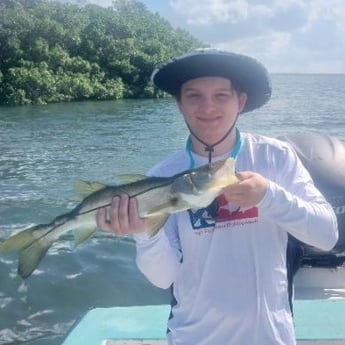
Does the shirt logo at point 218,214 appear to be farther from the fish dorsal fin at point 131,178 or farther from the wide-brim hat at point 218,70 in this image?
the wide-brim hat at point 218,70

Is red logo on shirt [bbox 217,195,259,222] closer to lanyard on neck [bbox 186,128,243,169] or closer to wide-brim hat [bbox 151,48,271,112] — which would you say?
lanyard on neck [bbox 186,128,243,169]

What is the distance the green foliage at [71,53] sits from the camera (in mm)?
40406

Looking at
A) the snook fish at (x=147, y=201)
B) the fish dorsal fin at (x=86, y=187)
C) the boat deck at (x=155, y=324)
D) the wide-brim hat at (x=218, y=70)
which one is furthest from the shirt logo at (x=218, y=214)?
the boat deck at (x=155, y=324)

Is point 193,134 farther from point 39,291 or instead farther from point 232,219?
point 39,291

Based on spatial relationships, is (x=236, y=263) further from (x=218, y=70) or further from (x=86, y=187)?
(x=218, y=70)

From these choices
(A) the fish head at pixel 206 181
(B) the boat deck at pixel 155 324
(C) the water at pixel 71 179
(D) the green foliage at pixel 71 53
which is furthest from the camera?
(D) the green foliage at pixel 71 53

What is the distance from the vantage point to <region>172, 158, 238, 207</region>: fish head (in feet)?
7.48

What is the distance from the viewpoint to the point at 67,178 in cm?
1368

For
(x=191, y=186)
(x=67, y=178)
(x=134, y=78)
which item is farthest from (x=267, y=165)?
(x=134, y=78)

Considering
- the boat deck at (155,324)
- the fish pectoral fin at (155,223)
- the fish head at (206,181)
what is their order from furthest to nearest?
the boat deck at (155,324) → the fish pectoral fin at (155,223) → the fish head at (206,181)

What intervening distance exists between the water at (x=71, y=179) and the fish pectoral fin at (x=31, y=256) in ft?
11.4

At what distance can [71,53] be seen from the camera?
4794cm

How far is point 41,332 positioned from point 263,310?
162 inches

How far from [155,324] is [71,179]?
9.78m
